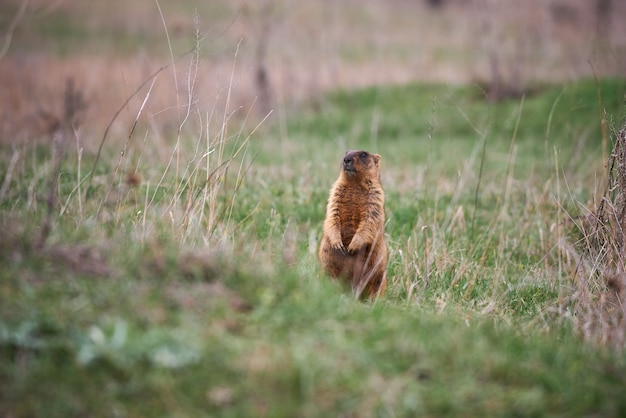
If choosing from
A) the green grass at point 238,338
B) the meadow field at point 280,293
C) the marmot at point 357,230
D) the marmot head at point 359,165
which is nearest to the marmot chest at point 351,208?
the marmot at point 357,230

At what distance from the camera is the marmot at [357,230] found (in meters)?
4.94

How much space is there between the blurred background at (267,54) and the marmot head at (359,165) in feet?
4.62

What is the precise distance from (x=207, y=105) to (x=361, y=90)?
154 inches

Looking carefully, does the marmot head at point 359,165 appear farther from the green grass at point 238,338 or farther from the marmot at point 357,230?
the green grass at point 238,338

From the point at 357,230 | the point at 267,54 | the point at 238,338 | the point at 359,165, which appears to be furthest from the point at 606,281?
the point at 267,54

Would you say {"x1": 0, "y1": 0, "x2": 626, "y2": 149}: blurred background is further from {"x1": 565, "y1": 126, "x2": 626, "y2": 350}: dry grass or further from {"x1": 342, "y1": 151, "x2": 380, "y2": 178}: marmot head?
→ {"x1": 565, "y1": 126, "x2": 626, "y2": 350}: dry grass

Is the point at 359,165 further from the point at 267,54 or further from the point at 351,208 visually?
the point at 267,54

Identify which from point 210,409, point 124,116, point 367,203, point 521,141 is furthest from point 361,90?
point 210,409

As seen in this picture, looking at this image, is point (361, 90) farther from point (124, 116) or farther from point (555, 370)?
point (555, 370)

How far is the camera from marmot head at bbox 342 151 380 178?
5.28 metres

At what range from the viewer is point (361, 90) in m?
14.4

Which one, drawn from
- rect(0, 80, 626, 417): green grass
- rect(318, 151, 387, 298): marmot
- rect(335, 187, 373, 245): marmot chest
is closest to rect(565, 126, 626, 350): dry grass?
rect(0, 80, 626, 417): green grass

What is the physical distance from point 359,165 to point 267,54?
1221 centimetres

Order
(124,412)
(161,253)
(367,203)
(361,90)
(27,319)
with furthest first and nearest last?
(361,90)
(367,203)
(161,253)
(27,319)
(124,412)
